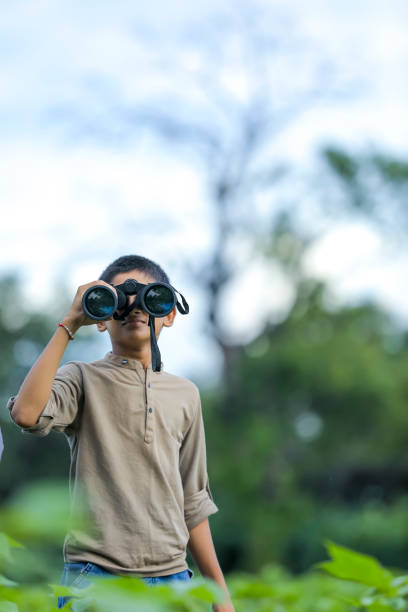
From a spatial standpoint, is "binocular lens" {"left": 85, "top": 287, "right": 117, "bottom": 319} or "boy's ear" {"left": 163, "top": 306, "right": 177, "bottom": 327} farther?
"boy's ear" {"left": 163, "top": 306, "right": 177, "bottom": 327}

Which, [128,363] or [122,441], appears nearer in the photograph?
[122,441]

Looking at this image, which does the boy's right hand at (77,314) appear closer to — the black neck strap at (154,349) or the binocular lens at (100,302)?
the binocular lens at (100,302)

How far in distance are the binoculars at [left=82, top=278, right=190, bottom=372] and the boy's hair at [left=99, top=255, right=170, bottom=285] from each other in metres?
0.13

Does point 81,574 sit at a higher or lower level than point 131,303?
lower

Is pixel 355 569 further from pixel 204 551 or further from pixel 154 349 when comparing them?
pixel 154 349

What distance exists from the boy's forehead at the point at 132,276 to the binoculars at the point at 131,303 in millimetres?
90

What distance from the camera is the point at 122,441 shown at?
1839 mm

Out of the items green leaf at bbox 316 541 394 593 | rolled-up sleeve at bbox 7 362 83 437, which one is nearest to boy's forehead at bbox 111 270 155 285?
rolled-up sleeve at bbox 7 362 83 437

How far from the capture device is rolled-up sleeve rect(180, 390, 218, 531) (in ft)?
6.62

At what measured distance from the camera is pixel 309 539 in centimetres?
1411

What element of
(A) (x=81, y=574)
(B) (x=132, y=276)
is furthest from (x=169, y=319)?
(A) (x=81, y=574)

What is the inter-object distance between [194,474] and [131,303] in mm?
468

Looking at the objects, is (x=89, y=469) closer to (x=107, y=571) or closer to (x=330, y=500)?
(x=107, y=571)

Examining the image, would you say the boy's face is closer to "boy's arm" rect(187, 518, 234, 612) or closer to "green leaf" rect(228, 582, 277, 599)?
"boy's arm" rect(187, 518, 234, 612)
